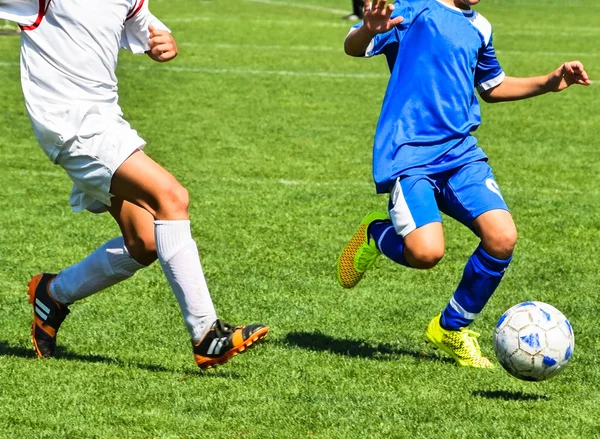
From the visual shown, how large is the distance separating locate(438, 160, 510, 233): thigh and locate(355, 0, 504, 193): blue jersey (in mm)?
60

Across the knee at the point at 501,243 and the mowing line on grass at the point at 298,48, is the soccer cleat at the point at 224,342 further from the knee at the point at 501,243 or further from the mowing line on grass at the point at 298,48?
the mowing line on grass at the point at 298,48

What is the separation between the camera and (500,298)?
23.0 ft

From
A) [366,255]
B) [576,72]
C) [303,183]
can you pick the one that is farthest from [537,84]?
[303,183]

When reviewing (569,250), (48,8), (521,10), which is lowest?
(521,10)

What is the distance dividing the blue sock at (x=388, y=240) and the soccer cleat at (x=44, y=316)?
1599 millimetres

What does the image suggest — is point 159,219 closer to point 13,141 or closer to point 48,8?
point 48,8

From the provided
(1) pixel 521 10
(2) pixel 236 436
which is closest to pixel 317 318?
(2) pixel 236 436

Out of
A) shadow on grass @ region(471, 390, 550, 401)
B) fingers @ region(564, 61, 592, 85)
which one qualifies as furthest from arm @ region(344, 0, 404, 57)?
shadow on grass @ region(471, 390, 550, 401)

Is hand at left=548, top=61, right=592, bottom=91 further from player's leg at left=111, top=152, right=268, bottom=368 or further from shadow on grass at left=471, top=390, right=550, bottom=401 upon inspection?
player's leg at left=111, top=152, right=268, bottom=368

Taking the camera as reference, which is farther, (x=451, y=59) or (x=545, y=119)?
(x=545, y=119)

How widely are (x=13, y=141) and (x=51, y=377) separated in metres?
6.85

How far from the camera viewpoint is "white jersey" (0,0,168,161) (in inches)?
199

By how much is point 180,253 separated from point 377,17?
4.58ft

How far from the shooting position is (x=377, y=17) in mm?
5383
